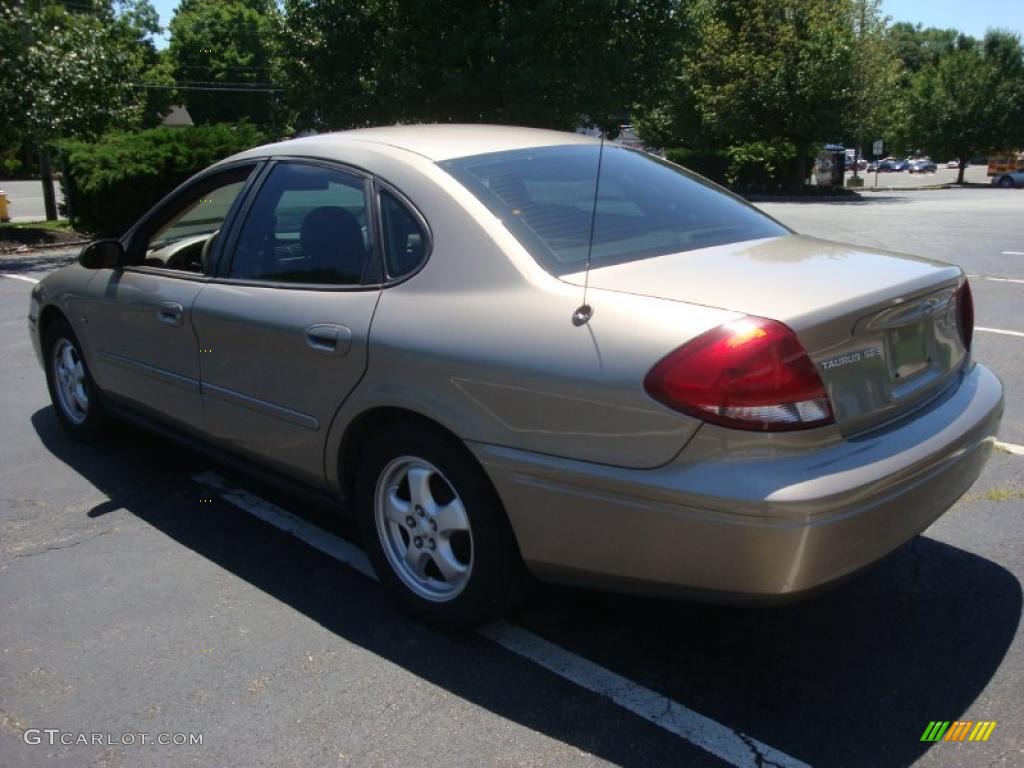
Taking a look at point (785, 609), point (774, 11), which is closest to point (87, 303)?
point (785, 609)

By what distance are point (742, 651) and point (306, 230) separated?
225 centimetres

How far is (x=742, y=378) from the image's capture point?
8.32 ft

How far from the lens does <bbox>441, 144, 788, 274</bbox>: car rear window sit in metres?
3.14

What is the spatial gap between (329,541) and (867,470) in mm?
2340

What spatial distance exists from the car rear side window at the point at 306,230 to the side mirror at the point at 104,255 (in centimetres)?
93

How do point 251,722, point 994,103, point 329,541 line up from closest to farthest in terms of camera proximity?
point 251,722
point 329,541
point 994,103

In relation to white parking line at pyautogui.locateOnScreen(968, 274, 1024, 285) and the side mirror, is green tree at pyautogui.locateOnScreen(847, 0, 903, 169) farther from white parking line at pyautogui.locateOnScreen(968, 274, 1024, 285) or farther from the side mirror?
the side mirror

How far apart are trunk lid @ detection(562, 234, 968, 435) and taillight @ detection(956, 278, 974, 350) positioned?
2.5 inches

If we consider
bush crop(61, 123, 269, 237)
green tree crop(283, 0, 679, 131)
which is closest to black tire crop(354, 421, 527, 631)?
bush crop(61, 123, 269, 237)

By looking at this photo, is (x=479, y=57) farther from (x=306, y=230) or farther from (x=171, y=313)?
(x=306, y=230)

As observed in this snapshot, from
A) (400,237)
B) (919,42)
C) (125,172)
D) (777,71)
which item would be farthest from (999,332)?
(919,42)

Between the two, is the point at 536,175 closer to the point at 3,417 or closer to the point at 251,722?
the point at 251,722

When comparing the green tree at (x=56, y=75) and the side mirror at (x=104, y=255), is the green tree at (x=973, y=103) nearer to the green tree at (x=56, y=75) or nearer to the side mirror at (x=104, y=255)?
the green tree at (x=56, y=75)

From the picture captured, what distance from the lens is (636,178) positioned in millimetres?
3820
